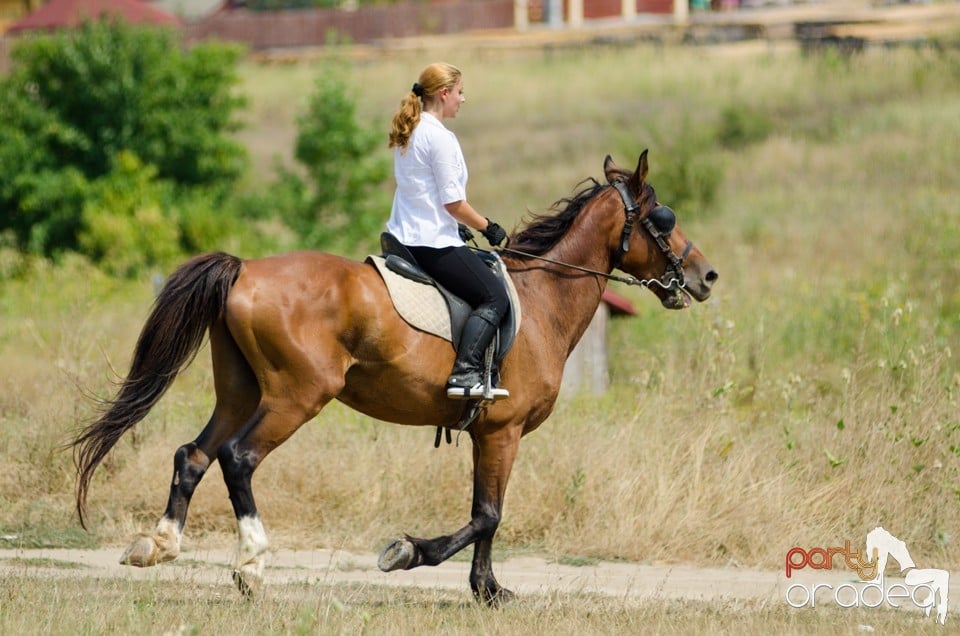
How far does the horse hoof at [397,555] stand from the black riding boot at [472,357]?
2.86 feet

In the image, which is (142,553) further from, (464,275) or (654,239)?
(654,239)

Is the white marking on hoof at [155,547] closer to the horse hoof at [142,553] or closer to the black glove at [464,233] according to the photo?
the horse hoof at [142,553]

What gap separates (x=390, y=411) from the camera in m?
7.63

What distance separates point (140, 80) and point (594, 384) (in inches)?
646

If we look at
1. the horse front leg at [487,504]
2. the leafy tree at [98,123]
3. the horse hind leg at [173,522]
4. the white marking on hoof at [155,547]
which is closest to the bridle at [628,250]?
the horse front leg at [487,504]

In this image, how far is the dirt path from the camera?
838cm

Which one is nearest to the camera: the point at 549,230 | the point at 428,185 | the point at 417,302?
the point at 417,302

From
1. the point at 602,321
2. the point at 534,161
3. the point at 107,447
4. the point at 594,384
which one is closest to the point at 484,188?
the point at 534,161

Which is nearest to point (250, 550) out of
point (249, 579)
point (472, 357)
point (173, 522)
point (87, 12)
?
point (249, 579)

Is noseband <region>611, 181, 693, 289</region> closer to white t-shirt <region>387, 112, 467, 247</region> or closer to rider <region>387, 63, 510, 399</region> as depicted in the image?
rider <region>387, 63, 510, 399</region>

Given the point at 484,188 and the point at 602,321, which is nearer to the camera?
the point at 602,321

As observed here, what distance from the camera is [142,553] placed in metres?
6.81

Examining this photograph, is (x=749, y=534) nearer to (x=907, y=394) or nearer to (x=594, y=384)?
(x=907, y=394)

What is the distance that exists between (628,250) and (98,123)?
64.0 feet
